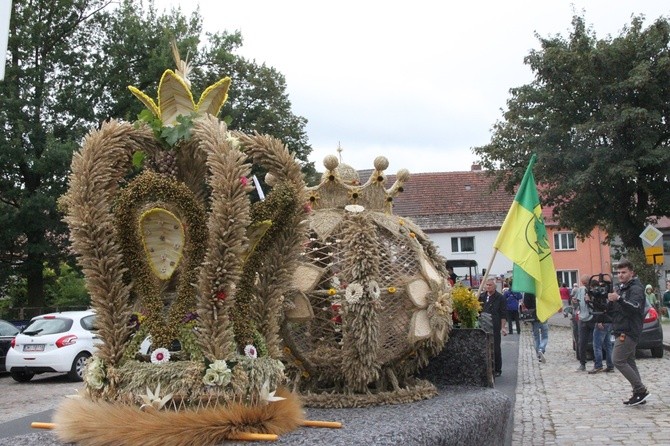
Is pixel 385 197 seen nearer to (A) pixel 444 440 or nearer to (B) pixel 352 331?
(B) pixel 352 331

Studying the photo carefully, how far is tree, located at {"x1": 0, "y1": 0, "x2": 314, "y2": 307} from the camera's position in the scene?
29297 millimetres

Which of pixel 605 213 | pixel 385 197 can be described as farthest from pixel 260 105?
pixel 385 197

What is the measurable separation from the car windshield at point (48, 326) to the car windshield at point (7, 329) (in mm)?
1481

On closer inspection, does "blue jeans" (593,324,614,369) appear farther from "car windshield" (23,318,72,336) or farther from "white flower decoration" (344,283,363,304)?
"car windshield" (23,318,72,336)

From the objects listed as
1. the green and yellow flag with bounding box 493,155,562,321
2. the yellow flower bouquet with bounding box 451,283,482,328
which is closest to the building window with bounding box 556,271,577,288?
the green and yellow flag with bounding box 493,155,562,321

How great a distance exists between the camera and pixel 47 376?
20.2 m

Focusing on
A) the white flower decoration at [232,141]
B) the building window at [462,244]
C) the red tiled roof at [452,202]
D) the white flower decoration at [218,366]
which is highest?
the red tiled roof at [452,202]

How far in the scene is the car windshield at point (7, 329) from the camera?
66.8 feet

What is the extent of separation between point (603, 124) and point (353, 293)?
29526 mm

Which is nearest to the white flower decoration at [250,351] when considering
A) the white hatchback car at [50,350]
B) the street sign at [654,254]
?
the white hatchback car at [50,350]

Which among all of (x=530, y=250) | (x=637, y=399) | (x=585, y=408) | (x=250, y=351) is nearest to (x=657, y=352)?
(x=637, y=399)

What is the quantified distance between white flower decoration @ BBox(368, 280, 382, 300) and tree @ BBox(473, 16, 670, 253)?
1130 inches

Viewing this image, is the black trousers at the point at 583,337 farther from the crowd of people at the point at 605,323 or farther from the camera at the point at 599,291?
the camera at the point at 599,291

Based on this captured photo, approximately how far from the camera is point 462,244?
56.7m
